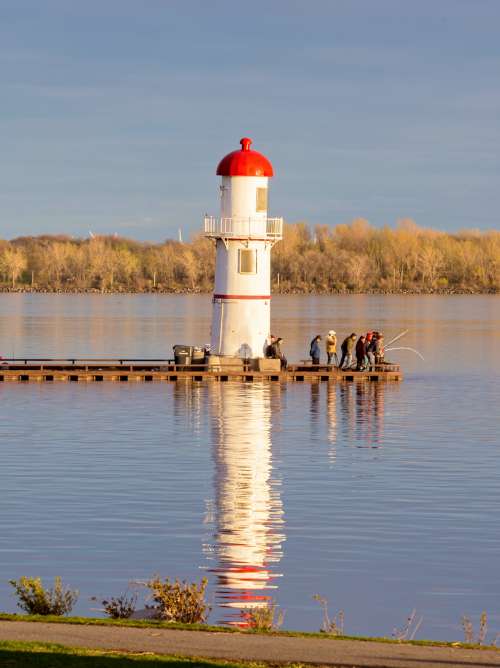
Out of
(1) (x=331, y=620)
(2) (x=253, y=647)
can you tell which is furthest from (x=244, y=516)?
(2) (x=253, y=647)

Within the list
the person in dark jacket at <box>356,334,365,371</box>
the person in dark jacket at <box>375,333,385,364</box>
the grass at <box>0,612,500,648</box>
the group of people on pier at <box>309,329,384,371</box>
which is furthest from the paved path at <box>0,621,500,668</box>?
the person in dark jacket at <box>375,333,385,364</box>

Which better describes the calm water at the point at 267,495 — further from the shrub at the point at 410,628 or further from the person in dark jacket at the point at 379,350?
the person in dark jacket at the point at 379,350

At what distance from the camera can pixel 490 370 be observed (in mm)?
71750

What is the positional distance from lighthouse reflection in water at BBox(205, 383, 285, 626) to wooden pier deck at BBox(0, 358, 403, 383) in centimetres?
969

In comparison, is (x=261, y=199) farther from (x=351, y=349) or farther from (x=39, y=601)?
(x=39, y=601)

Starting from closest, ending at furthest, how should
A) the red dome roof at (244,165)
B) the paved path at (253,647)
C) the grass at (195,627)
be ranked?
the paved path at (253,647) → the grass at (195,627) → the red dome roof at (244,165)

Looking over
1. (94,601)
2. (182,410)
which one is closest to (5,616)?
(94,601)

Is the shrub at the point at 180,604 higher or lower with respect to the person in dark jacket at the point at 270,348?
lower

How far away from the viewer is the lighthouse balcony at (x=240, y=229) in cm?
5361

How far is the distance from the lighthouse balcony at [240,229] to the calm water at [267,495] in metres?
5.84

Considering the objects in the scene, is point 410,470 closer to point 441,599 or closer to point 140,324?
point 441,599

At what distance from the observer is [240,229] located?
53594 mm

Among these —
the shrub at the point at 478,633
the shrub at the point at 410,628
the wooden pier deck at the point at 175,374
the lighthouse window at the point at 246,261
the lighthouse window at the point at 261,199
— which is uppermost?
the lighthouse window at the point at 261,199

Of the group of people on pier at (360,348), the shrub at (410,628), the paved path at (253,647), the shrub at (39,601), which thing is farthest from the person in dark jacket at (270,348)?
the paved path at (253,647)
